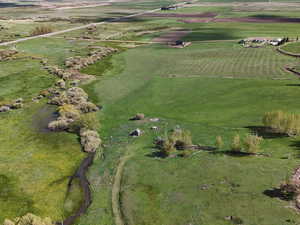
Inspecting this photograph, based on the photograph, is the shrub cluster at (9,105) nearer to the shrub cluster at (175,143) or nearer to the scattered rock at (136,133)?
the scattered rock at (136,133)

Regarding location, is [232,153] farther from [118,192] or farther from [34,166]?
[34,166]

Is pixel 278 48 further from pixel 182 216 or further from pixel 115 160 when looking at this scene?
pixel 182 216

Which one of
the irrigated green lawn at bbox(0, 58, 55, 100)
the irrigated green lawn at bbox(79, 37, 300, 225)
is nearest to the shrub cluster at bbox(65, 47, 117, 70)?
the irrigated green lawn at bbox(0, 58, 55, 100)

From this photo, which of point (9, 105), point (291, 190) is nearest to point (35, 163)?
point (9, 105)

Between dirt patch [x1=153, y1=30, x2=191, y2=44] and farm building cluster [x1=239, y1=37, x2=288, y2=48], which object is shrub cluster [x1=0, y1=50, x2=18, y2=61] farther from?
farm building cluster [x1=239, y1=37, x2=288, y2=48]

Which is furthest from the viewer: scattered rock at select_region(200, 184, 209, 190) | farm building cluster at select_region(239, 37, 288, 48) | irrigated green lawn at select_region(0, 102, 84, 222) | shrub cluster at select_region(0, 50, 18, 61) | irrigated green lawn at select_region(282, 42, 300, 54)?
farm building cluster at select_region(239, 37, 288, 48)

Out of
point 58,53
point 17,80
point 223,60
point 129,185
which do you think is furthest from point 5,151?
point 58,53

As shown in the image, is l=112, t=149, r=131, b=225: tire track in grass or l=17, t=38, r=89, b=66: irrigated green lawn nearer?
l=112, t=149, r=131, b=225: tire track in grass

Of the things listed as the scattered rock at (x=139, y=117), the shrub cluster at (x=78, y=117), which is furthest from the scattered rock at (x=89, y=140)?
the scattered rock at (x=139, y=117)
